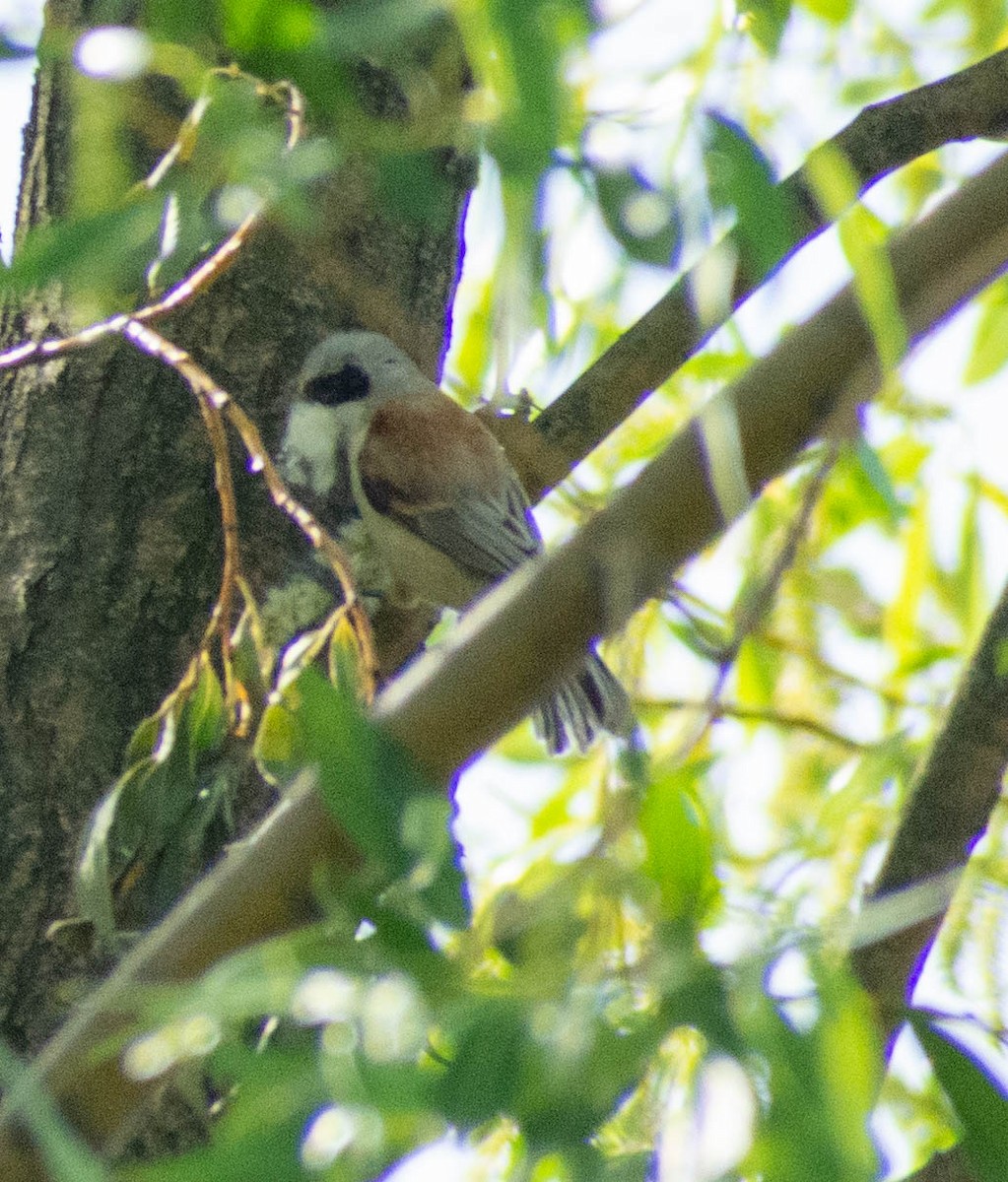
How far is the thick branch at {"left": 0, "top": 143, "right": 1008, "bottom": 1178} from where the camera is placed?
0.83 metres

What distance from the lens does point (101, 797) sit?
4.71 feet

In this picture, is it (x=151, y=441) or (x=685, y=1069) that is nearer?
(x=685, y=1069)

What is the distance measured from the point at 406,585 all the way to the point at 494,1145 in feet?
3.31

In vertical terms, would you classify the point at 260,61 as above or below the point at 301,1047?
above

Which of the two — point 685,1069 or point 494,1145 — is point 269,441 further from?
point 685,1069

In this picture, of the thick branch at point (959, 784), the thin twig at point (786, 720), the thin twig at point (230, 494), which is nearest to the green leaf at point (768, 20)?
the thin twig at point (230, 494)

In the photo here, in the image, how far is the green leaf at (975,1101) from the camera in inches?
35.1

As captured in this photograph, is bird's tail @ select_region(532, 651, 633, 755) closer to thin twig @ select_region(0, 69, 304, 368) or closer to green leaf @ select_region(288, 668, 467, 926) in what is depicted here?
thin twig @ select_region(0, 69, 304, 368)

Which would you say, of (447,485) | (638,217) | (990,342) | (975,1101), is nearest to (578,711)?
(447,485)

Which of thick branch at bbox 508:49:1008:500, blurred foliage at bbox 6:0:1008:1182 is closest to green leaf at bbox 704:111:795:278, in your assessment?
blurred foliage at bbox 6:0:1008:1182

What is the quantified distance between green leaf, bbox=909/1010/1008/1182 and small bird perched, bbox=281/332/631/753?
1031 millimetres

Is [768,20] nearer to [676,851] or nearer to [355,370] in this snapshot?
[676,851]

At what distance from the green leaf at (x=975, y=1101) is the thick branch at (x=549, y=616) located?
0.31 m

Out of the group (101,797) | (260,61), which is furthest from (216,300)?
(260,61)
